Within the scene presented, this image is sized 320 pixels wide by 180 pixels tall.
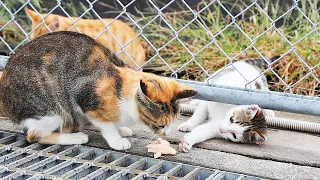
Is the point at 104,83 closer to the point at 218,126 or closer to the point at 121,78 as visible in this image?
the point at 121,78

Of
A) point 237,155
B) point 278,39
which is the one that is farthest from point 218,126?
point 278,39

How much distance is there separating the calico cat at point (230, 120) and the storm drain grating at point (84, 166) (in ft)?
0.83

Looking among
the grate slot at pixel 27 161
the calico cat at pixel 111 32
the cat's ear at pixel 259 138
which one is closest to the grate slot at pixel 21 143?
the grate slot at pixel 27 161

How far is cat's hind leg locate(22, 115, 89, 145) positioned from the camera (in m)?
2.89

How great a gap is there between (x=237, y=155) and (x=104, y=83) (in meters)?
0.69

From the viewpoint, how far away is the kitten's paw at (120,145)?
286 cm

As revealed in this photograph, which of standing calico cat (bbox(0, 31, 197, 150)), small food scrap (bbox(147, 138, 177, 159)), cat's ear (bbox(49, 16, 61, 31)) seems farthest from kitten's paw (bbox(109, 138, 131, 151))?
cat's ear (bbox(49, 16, 61, 31))

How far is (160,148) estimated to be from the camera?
2838 mm

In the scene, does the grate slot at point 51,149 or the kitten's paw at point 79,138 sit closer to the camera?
the grate slot at point 51,149

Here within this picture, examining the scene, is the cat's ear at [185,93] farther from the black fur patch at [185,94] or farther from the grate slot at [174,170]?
the grate slot at [174,170]

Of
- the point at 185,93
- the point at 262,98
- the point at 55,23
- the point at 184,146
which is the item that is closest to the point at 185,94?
the point at 185,93

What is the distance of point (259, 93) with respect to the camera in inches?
113

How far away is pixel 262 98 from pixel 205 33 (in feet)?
5.84

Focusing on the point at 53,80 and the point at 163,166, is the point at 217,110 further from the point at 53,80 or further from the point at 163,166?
the point at 53,80
